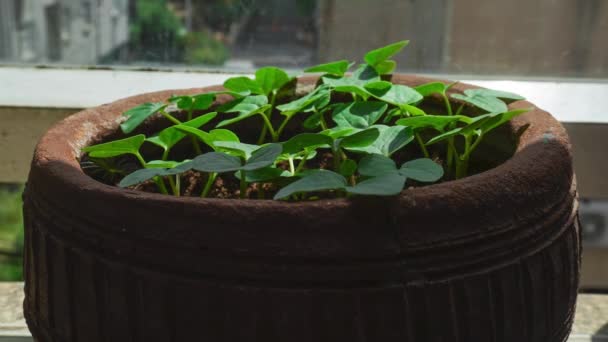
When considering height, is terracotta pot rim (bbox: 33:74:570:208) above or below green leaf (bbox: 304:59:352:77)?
below

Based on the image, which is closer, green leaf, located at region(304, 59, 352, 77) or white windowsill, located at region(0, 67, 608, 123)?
green leaf, located at region(304, 59, 352, 77)

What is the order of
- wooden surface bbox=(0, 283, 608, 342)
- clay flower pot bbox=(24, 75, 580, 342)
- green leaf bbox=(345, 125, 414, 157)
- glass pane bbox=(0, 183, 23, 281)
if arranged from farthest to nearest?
glass pane bbox=(0, 183, 23, 281) → wooden surface bbox=(0, 283, 608, 342) → green leaf bbox=(345, 125, 414, 157) → clay flower pot bbox=(24, 75, 580, 342)

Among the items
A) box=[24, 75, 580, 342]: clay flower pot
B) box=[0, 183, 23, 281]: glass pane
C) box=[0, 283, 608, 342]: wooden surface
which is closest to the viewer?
box=[24, 75, 580, 342]: clay flower pot

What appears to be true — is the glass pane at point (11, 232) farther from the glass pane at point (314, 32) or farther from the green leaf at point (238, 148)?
the green leaf at point (238, 148)

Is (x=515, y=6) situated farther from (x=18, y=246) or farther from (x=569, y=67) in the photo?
(x=18, y=246)

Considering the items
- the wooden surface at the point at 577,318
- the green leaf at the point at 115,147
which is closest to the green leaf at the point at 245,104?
the green leaf at the point at 115,147

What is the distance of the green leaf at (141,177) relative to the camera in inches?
17.6

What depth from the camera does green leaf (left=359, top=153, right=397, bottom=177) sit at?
1.39ft

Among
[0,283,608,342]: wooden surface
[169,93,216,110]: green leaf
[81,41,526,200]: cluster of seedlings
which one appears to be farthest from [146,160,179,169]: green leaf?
[0,283,608,342]: wooden surface

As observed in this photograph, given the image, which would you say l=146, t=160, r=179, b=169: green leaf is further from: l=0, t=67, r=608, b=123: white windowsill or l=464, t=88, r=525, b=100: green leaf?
l=0, t=67, r=608, b=123: white windowsill

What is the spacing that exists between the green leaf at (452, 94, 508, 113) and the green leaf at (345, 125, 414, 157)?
3.6 inches

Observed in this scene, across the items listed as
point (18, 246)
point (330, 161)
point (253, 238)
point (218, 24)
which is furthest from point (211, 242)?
point (18, 246)

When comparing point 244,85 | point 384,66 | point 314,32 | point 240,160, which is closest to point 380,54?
point 384,66

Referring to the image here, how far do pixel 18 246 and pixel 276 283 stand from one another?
1.36m
